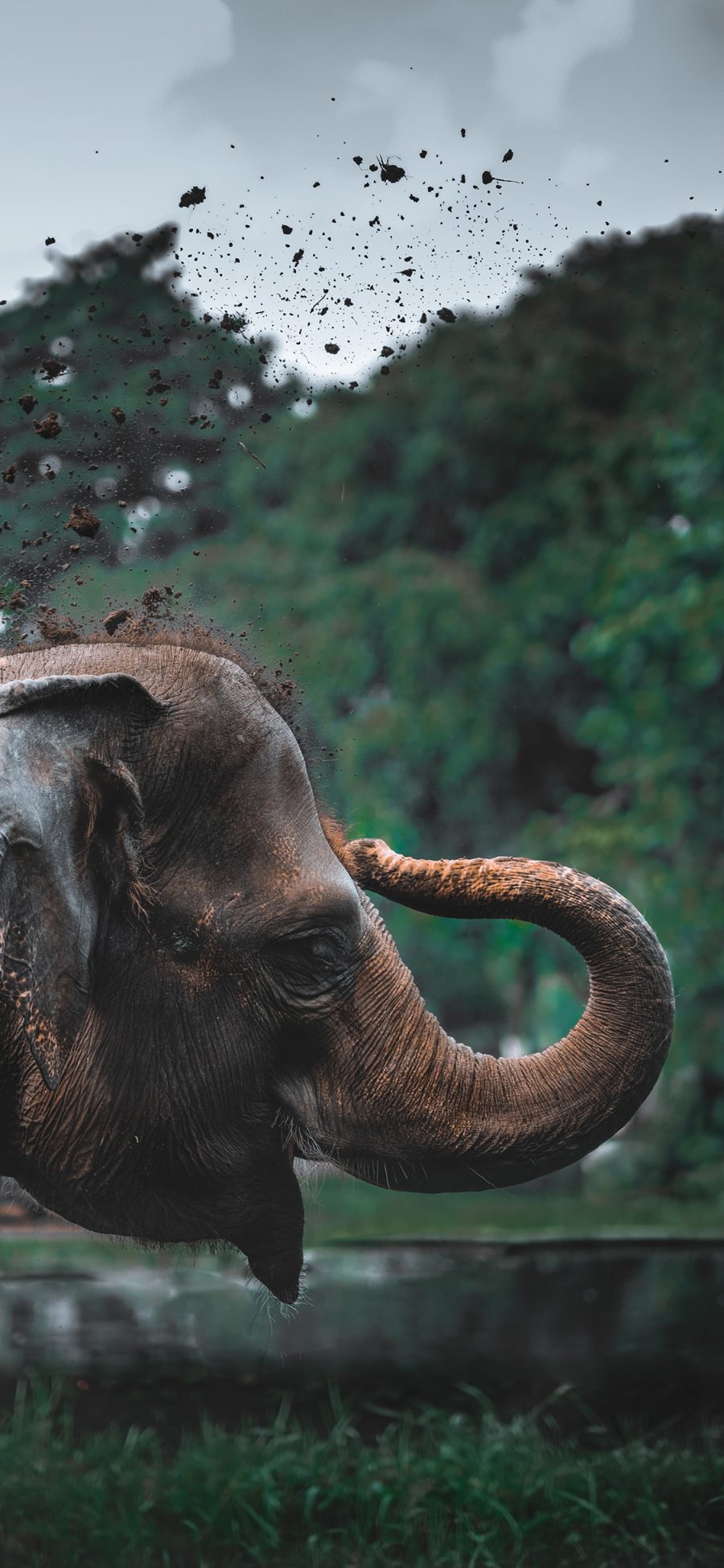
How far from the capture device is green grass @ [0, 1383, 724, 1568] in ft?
11.0

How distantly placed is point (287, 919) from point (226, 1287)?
406 centimetres

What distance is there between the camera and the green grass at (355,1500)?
11.0 feet

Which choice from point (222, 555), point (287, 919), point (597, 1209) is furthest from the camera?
point (597, 1209)

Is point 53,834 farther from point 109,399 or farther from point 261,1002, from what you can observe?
point 109,399

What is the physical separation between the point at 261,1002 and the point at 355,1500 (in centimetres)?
237

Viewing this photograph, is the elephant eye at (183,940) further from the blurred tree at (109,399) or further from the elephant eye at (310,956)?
the blurred tree at (109,399)

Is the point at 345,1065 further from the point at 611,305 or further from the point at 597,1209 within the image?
the point at 611,305

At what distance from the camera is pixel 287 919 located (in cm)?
162

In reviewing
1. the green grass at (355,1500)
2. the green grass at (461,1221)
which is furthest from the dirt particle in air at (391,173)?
the green grass at (461,1221)

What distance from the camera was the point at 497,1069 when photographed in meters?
1.64

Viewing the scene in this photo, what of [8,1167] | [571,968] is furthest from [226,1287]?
[8,1167]

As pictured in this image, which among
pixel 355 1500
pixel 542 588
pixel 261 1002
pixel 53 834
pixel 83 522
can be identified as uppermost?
pixel 542 588

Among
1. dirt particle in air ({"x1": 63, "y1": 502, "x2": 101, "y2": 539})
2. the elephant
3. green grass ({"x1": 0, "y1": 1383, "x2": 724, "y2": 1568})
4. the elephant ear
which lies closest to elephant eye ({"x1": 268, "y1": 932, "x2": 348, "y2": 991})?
the elephant

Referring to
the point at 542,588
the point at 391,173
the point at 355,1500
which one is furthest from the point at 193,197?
the point at 542,588
